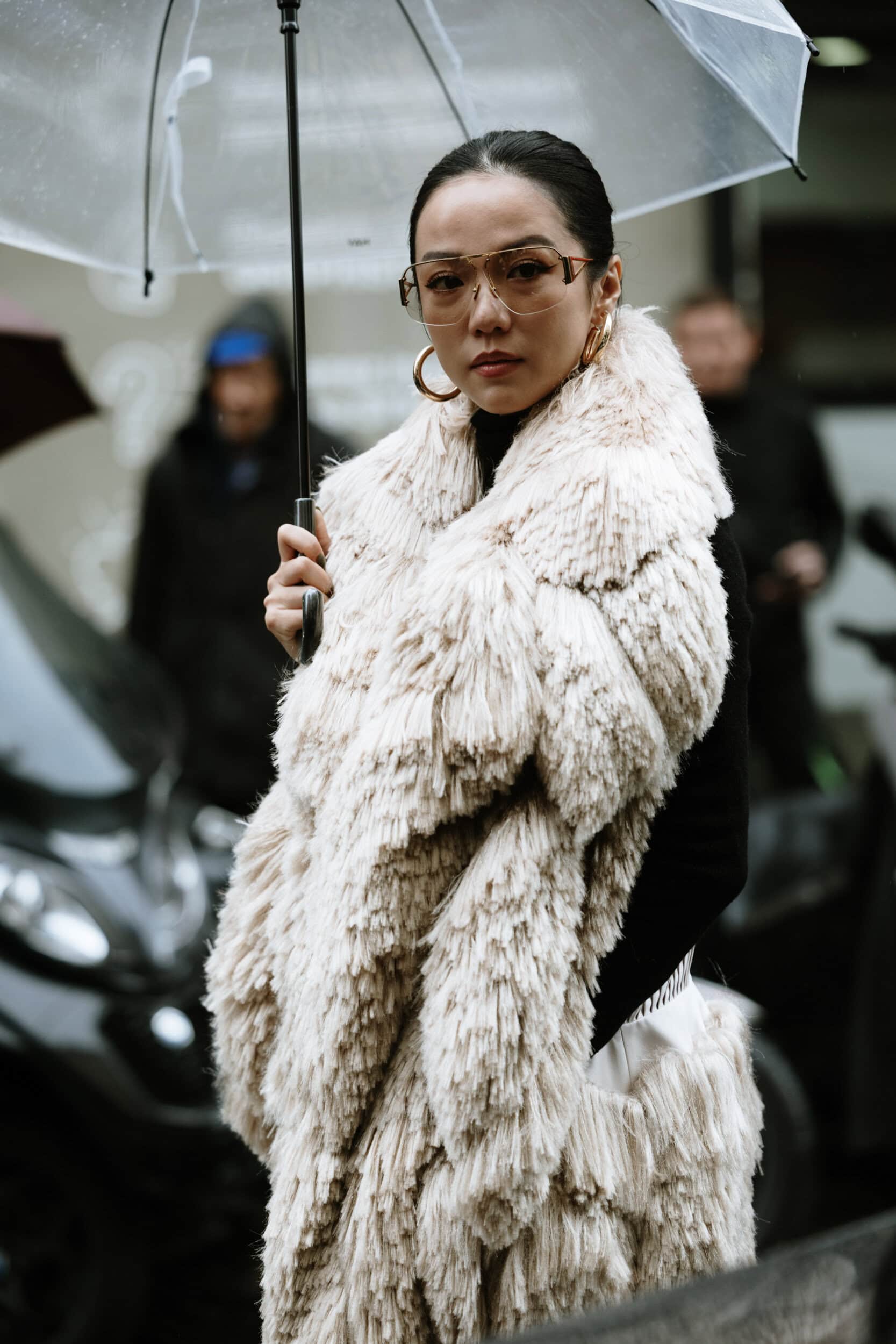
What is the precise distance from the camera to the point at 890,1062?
370 centimetres

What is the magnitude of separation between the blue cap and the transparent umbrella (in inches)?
97.9

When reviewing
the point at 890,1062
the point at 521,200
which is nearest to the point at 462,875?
the point at 521,200

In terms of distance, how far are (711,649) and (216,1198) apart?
2.18 m

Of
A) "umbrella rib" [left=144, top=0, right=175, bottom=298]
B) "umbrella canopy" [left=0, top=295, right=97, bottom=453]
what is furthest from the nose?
"umbrella canopy" [left=0, top=295, right=97, bottom=453]

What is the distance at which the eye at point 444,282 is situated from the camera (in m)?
1.76

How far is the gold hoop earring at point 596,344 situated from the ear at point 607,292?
1 centimetres

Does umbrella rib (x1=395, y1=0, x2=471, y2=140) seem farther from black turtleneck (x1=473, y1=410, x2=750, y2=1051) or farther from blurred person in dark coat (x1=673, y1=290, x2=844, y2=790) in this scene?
blurred person in dark coat (x1=673, y1=290, x2=844, y2=790)

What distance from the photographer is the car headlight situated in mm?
3217

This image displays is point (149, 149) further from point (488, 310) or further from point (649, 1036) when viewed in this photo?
point (649, 1036)

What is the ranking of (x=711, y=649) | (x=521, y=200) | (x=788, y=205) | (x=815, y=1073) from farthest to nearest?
(x=788, y=205) < (x=815, y=1073) < (x=521, y=200) < (x=711, y=649)

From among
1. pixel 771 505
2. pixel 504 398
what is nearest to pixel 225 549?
pixel 771 505

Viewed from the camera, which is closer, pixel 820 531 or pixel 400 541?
pixel 400 541

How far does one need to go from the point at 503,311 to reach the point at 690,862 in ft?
2.14

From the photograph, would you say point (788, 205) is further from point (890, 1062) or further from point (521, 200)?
point (521, 200)
